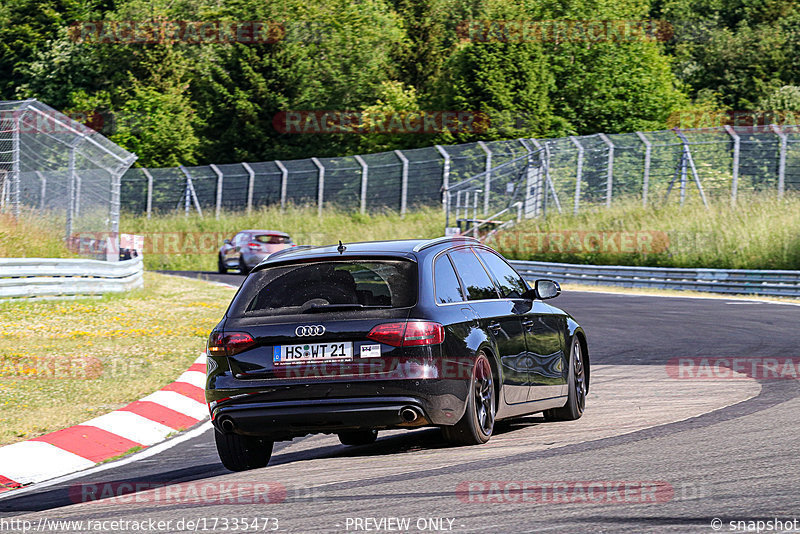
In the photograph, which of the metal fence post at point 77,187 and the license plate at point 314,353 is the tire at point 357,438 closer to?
the license plate at point 314,353

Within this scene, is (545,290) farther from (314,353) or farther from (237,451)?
(237,451)

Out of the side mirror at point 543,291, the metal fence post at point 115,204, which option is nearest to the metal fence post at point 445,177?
the metal fence post at point 115,204

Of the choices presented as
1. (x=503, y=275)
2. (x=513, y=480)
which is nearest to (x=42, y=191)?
(x=503, y=275)

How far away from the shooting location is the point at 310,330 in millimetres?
7508

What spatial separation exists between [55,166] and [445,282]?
619 inches

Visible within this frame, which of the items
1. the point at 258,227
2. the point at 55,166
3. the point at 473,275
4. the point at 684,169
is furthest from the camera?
the point at 258,227

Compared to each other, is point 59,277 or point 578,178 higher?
point 578,178

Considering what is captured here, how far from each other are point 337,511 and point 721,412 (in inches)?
168

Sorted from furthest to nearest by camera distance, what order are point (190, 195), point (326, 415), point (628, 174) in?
point (190, 195)
point (628, 174)
point (326, 415)

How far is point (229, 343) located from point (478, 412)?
66.9 inches

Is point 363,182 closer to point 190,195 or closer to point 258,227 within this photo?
point 258,227

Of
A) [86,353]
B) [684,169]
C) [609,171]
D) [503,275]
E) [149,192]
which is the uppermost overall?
[684,169]

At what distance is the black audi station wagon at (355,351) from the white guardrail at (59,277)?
1112 centimetres

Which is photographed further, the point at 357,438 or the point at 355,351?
the point at 357,438
